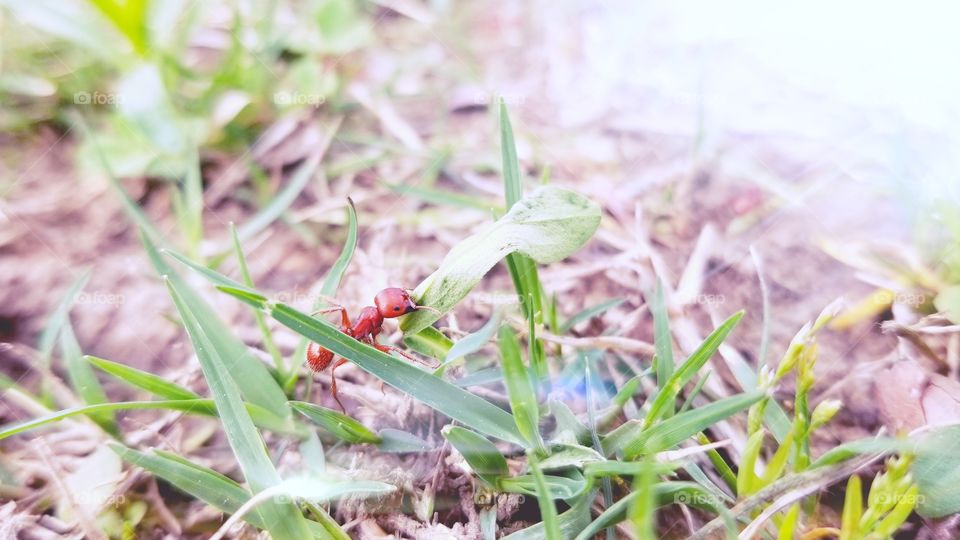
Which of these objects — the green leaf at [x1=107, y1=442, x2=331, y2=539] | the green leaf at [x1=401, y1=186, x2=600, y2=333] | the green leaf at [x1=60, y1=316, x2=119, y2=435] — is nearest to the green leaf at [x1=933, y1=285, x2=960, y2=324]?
the green leaf at [x1=401, y1=186, x2=600, y2=333]

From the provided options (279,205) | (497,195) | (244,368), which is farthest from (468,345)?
(279,205)

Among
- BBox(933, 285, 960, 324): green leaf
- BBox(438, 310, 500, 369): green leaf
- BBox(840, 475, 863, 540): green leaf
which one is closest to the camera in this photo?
BBox(840, 475, 863, 540): green leaf

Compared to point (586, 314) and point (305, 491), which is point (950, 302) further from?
point (305, 491)

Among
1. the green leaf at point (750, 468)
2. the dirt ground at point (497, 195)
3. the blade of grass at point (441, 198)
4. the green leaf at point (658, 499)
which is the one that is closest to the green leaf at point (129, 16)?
the dirt ground at point (497, 195)

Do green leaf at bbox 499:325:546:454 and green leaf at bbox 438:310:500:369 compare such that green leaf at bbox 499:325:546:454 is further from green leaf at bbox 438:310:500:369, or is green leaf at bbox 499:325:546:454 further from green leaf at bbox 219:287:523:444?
green leaf at bbox 438:310:500:369

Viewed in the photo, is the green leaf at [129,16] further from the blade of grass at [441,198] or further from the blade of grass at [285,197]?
the blade of grass at [441,198]
